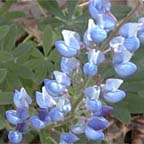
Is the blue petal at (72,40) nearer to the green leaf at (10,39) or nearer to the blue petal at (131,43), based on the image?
the blue petal at (131,43)

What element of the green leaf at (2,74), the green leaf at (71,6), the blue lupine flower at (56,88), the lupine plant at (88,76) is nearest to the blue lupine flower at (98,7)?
the lupine plant at (88,76)

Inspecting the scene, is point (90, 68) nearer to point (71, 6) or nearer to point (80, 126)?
point (80, 126)

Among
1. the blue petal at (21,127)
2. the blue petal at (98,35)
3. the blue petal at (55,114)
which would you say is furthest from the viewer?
the blue petal at (21,127)

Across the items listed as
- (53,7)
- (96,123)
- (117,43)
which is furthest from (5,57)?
(117,43)

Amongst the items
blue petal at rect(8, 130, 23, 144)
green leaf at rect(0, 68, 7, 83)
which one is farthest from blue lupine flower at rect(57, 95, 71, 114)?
green leaf at rect(0, 68, 7, 83)

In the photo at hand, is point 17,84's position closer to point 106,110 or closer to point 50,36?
point 50,36

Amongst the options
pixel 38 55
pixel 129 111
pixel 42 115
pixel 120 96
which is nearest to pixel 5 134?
pixel 38 55
